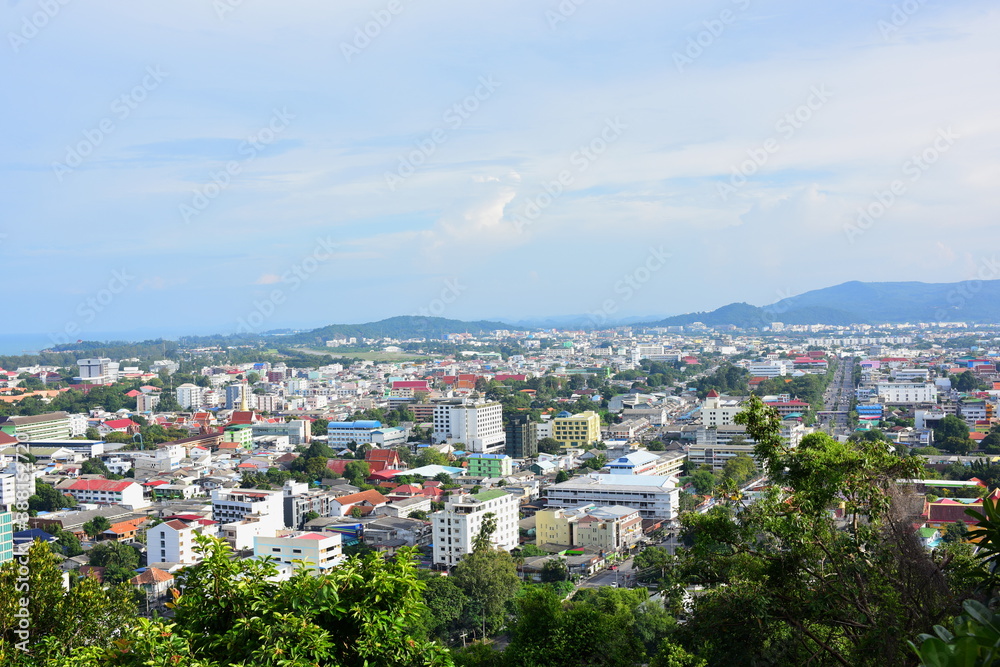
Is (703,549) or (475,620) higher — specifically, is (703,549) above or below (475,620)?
above

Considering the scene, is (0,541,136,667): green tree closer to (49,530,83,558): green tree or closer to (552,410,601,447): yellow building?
(49,530,83,558): green tree

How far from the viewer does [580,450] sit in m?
17.1

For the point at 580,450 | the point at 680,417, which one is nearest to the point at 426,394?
the point at 680,417

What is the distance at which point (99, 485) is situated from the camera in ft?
43.1

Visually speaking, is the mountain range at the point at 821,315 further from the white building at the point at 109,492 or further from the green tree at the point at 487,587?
the green tree at the point at 487,587

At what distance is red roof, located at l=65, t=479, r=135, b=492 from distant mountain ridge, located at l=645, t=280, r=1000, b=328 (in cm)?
5997

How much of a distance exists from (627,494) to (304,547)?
4560 millimetres

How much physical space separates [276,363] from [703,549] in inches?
1519

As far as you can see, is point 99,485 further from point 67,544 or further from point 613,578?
point 613,578

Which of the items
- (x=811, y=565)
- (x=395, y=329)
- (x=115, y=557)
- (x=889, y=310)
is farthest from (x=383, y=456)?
(x=889, y=310)

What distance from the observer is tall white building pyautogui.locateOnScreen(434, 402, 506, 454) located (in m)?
17.9

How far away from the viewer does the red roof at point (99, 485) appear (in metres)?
13.0

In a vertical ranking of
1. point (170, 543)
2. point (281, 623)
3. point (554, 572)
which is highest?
point (281, 623)

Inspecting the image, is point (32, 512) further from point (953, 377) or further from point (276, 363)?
point (276, 363)
